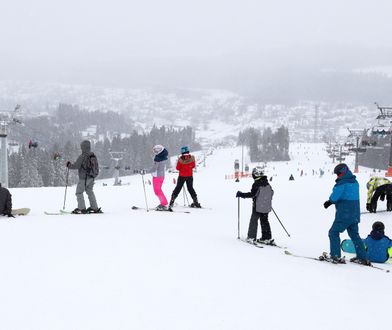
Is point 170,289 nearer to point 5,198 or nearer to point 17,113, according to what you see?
point 5,198

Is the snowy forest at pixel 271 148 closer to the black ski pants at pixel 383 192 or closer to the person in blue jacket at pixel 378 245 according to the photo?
the black ski pants at pixel 383 192

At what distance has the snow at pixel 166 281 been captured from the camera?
13.3ft

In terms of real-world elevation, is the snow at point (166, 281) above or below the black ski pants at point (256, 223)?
below

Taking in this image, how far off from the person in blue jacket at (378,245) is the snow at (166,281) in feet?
0.65

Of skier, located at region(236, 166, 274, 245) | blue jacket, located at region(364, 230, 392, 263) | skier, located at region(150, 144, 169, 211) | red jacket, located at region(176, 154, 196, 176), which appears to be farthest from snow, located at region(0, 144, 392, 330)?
red jacket, located at region(176, 154, 196, 176)

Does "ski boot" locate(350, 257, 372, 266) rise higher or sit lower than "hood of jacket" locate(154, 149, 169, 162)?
lower

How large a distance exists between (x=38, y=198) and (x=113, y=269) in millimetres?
10922

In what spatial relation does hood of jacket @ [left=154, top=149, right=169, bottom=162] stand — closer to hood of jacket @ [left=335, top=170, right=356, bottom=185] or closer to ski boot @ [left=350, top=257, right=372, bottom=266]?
hood of jacket @ [left=335, top=170, right=356, bottom=185]

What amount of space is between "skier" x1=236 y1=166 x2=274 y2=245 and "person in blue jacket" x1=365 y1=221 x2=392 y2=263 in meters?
1.86

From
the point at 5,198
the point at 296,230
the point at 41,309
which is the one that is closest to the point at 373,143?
Result: the point at 296,230

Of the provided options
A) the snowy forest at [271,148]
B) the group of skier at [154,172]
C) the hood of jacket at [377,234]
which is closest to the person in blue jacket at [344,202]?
the hood of jacket at [377,234]

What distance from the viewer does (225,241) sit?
8047 mm

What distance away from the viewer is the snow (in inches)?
159

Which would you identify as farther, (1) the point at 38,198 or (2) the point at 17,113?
(2) the point at 17,113
